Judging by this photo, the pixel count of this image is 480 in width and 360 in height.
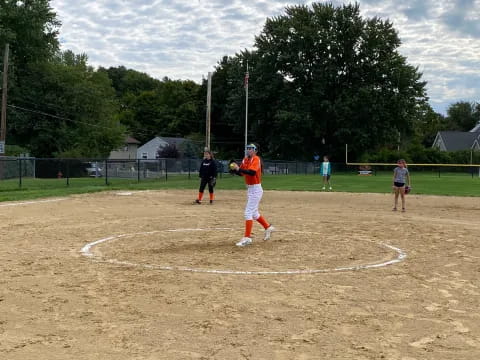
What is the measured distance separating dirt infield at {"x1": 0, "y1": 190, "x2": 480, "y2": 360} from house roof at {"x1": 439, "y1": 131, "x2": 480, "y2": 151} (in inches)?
3150

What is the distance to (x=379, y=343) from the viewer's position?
182 inches

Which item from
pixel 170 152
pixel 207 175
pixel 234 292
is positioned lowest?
pixel 234 292

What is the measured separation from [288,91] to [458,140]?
4395 centimetres

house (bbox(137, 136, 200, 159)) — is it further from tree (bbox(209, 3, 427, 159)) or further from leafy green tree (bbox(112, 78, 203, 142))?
tree (bbox(209, 3, 427, 159))

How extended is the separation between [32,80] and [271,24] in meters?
28.8

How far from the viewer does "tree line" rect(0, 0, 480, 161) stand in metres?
52.8

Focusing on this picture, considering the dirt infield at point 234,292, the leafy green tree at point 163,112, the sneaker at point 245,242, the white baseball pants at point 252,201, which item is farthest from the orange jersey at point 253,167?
the leafy green tree at point 163,112

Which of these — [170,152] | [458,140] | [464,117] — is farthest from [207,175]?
[464,117]

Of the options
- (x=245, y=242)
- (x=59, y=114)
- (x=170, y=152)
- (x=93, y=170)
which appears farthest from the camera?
(x=170, y=152)

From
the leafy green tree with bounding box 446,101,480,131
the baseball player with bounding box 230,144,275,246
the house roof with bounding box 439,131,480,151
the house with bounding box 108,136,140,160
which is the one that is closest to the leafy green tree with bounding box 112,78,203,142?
the house with bounding box 108,136,140,160

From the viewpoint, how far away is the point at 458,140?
287ft

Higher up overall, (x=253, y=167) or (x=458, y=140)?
(x=458, y=140)

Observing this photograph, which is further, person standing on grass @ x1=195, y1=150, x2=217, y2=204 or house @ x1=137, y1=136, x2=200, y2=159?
house @ x1=137, y1=136, x2=200, y2=159

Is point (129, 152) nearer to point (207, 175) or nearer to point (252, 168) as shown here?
point (207, 175)
